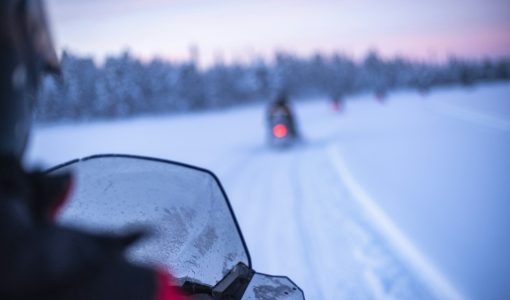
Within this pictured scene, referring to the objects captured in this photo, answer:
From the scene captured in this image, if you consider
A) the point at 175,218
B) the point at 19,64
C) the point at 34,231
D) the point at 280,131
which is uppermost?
the point at 19,64

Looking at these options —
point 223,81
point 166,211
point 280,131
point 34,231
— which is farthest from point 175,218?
point 223,81

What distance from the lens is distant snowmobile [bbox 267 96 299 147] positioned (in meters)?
12.7

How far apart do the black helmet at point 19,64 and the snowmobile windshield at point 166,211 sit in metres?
1.13

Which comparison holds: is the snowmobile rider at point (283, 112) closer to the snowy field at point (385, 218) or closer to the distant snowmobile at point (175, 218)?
the snowy field at point (385, 218)

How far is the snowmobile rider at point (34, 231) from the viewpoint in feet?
2.82

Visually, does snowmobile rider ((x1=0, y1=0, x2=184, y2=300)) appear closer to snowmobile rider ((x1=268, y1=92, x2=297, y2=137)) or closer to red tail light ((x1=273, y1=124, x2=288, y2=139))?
red tail light ((x1=273, y1=124, x2=288, y2=139))

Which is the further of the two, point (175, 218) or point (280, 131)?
point (280, 131)

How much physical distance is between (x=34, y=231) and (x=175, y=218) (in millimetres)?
1518

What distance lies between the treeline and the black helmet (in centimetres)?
3194

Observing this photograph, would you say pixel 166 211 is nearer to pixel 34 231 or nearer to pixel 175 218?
pixel 175 218

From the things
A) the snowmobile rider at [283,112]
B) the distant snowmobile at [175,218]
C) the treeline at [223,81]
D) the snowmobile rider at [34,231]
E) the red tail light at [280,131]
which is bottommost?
the treeline at [223,81]

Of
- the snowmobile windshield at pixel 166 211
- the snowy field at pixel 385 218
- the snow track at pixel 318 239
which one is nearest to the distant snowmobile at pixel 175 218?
the snowmobile windshield at pixel 166 211

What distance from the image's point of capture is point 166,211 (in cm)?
239

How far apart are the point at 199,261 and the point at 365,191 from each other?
517 centimetres
